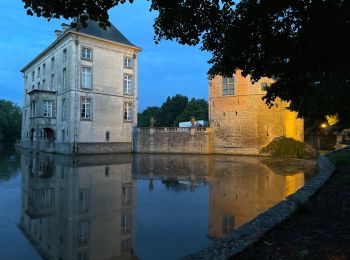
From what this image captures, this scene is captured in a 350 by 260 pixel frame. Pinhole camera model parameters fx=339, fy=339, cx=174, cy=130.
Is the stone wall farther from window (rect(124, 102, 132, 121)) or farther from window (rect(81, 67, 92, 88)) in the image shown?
window (rect(81, 67, 92, 88))

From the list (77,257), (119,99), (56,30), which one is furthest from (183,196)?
(56,30)

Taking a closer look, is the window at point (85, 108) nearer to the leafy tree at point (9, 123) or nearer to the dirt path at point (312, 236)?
the dirt path at point (312, 236)

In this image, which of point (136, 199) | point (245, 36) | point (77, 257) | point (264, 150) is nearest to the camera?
point (77, 257)

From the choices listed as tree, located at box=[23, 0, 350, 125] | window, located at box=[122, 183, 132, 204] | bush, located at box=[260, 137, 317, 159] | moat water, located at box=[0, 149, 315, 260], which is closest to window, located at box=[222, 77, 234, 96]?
bush, located at box=[260, 137, 317, 159]

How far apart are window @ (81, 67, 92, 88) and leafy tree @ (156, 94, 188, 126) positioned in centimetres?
4216

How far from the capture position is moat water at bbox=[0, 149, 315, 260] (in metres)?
5.76

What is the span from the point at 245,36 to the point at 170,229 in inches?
160

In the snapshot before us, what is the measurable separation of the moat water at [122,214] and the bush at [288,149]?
15198 millimetres

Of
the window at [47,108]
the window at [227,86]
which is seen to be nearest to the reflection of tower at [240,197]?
the window at [227,86]

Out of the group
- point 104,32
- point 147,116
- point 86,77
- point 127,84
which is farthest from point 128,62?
point 147,116

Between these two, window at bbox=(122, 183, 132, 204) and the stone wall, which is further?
the stone wall

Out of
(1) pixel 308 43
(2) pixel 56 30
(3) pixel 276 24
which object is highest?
(2) pixel 56 30

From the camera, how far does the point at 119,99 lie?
34906mm

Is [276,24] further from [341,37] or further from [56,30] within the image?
[56,30]
